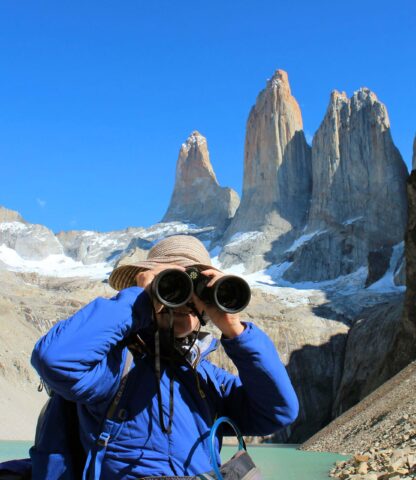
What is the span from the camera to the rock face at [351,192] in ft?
266

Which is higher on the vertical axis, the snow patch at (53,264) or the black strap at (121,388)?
the snow patch at (53,264)

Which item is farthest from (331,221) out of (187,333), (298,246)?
(187,333)

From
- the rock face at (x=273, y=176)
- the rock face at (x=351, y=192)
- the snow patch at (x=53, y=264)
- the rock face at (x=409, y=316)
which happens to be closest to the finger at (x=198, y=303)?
the rock face at (x=409, y=316)

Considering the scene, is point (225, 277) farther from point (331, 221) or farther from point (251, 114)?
point (251, 114)

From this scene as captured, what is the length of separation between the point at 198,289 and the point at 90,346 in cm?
47

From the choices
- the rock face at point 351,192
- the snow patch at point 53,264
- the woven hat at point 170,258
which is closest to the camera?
the woven hat at point 170,258

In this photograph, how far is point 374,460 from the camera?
45.3 ft

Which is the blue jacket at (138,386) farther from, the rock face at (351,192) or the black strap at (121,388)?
the rock face at (351,192)

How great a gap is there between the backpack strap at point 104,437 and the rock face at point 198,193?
118059mm

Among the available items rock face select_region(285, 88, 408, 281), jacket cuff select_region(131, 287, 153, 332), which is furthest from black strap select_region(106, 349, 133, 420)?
rock face select_region(285, 88, 408, 281)

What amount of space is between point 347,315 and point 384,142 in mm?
33616

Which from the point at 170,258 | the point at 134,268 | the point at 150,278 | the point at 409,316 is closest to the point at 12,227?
the point at 409,316

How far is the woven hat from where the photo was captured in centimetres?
283

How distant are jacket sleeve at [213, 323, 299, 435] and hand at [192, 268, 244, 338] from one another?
1.3 inches
